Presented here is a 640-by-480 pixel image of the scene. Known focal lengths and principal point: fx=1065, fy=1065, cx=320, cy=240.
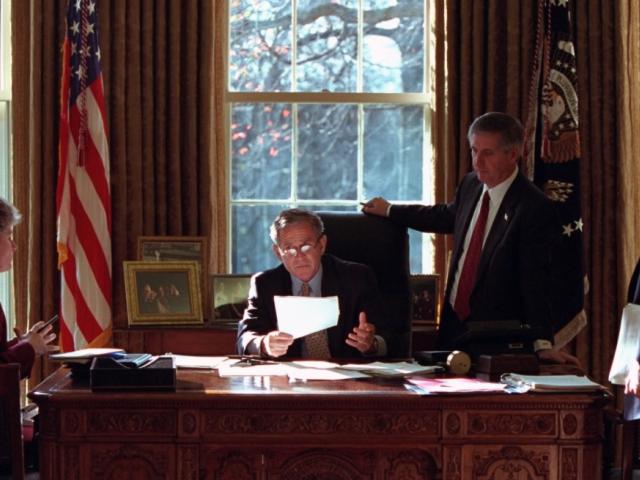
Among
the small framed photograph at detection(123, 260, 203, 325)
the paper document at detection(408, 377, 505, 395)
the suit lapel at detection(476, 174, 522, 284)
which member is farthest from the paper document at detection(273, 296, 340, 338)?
the small framed photograph at detection(123, 260, 203, 325)

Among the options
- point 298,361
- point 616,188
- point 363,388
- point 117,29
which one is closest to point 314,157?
point 117,29

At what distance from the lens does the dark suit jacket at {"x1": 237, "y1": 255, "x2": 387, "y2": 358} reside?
3.95 meters

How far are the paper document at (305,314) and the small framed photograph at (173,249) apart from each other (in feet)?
5.21

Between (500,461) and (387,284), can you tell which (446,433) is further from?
(387,284)

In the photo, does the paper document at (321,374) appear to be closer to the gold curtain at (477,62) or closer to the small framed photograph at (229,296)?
the small framed photograph at (229,296)

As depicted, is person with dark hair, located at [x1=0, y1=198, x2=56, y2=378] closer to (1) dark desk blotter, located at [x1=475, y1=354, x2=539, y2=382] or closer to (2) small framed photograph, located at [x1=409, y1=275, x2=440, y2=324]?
(1) dark desk blotter, located at [x1=475, y1=354, x2=539, y2=382]

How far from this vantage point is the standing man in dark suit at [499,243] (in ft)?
13.2

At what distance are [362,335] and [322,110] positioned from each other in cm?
221

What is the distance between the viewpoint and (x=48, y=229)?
5.28m

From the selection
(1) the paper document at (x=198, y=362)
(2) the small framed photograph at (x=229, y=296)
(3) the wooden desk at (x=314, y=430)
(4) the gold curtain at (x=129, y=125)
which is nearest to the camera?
(3) the wooden desk at (x=314, y=430)

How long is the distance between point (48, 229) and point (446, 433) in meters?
2.87

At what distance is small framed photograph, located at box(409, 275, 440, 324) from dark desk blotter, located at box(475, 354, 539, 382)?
1756 mm

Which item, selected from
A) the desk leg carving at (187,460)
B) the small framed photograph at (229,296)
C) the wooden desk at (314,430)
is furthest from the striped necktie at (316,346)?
the small framed photograph at (229,296)

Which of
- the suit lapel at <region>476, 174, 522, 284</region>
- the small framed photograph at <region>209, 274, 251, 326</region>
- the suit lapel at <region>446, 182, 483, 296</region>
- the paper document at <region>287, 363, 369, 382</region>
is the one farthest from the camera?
the small framed photograph at <region>209, 274, 251, 326</region>
